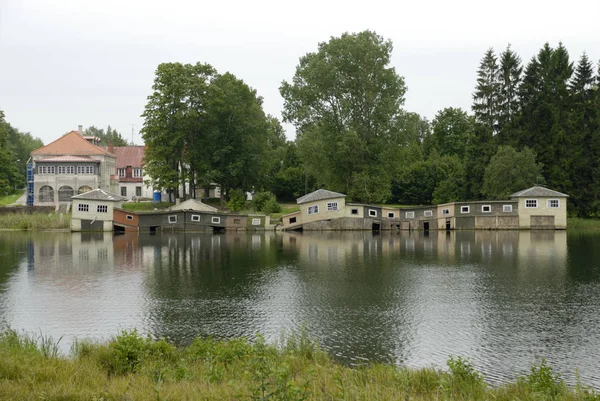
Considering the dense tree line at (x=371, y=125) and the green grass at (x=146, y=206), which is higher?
the dense tree line at (x=371, y=125)

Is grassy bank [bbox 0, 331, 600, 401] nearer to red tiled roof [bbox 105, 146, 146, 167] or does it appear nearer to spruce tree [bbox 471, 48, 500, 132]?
spruce tree [bbox 471, 48, 500, 132]

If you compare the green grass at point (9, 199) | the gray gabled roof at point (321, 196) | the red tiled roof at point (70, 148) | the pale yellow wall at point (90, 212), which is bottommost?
the pale yellow wall at point (90, 212)

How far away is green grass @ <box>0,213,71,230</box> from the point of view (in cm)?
6625

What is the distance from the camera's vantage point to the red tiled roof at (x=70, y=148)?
85.6 meters

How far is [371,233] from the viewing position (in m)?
61.9

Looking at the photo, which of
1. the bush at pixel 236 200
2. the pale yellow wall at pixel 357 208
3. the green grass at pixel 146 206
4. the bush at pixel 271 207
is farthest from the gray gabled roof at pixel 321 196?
the green grass at pixel 146 206

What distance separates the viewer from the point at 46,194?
83188 millimetres

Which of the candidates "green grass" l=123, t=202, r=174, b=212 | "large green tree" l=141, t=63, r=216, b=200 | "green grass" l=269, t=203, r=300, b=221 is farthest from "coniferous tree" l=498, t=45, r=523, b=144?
"green grass" l=123, t=202, r=174, b=212

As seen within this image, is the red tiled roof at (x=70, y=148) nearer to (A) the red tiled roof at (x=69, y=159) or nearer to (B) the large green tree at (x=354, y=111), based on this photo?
(A) the red tiled roof at (x=69, y=159)

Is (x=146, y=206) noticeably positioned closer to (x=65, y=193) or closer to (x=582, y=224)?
(x=65, y=193)

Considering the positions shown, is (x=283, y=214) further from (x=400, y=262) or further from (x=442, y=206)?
(x=400, y=262)

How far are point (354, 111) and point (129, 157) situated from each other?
45.4 m

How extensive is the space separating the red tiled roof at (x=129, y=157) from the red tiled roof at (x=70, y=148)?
9.47 metres

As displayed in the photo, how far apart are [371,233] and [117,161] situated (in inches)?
2056
